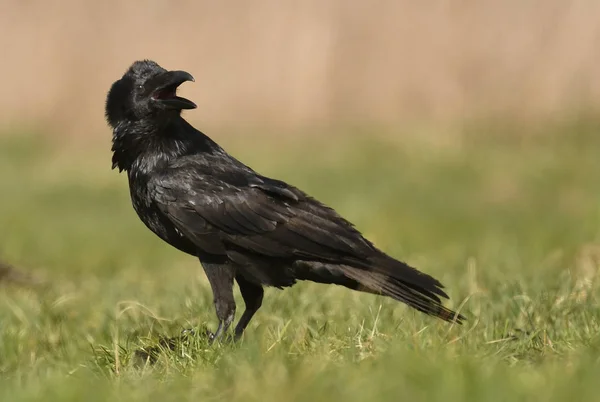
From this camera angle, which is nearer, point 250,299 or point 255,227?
point 255,227

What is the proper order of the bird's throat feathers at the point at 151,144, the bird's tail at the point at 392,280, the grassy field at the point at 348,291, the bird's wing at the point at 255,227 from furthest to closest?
the bird's throat feathers at the point at 151,144 < the bird's wing at the point at 255,227 < the bird's tail at the point at 392,280 < the grassy field at the point at 348,291

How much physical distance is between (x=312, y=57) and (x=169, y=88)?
22.7ft

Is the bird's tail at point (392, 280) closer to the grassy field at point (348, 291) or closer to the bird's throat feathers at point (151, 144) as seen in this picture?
the grassy field at point (348, 291)

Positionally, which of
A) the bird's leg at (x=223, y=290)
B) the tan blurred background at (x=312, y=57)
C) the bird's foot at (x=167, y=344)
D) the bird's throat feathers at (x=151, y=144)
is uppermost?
the tan blurred background at (x=312, y=57)

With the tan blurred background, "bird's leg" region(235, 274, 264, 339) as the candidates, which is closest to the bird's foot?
"bird's leg" region(235, 274, 264, 339)

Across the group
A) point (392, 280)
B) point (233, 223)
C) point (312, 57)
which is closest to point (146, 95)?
point (233, 223)

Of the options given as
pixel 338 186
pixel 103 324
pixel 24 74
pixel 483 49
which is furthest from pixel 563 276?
pixel 24 74

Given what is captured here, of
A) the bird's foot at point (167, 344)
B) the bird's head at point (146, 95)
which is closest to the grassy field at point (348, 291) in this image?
the bird's foot at point (167, 344)

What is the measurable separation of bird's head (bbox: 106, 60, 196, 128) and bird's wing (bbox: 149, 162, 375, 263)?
1.08 feet

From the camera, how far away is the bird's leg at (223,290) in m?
4.92

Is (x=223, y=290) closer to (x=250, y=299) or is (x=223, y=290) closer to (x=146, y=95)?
(x=250, y=299)

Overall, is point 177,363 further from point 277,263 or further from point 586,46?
point 586,46

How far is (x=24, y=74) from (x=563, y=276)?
906 cm

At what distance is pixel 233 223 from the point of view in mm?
4914
